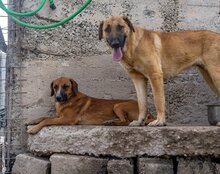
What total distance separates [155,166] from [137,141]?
327 millimetres

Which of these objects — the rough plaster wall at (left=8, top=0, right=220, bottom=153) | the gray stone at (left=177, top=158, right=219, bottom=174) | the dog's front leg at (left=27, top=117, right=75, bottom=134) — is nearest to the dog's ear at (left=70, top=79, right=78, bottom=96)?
the rough plaster wall at (left=8, top=0, right=220, bottom=153)

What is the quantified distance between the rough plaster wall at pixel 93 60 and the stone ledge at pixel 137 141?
1169 millimetres

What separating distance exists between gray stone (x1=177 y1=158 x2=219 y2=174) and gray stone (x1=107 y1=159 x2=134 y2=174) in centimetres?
52

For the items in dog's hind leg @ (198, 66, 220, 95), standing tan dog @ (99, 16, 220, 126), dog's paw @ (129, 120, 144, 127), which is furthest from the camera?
dog's hind leg @ (198, 66, 220, 95)

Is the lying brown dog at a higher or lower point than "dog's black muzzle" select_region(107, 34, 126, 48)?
lower

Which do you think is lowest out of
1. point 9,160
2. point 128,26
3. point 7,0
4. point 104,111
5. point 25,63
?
point 9,160

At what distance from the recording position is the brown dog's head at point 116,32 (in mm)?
4555

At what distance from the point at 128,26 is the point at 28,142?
2.00 metres

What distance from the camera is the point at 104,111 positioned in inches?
210

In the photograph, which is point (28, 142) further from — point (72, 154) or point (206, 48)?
point (206, 48)

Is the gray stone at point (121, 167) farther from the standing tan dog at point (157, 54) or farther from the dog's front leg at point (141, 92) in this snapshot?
the dog's front leg at point (141, 92)

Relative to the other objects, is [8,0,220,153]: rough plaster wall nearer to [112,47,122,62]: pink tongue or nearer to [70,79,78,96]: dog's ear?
[70,79,78,96]: dog's ear

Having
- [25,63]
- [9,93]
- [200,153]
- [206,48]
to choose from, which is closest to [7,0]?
[25,63]

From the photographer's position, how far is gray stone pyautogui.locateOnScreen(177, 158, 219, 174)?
401 cm
